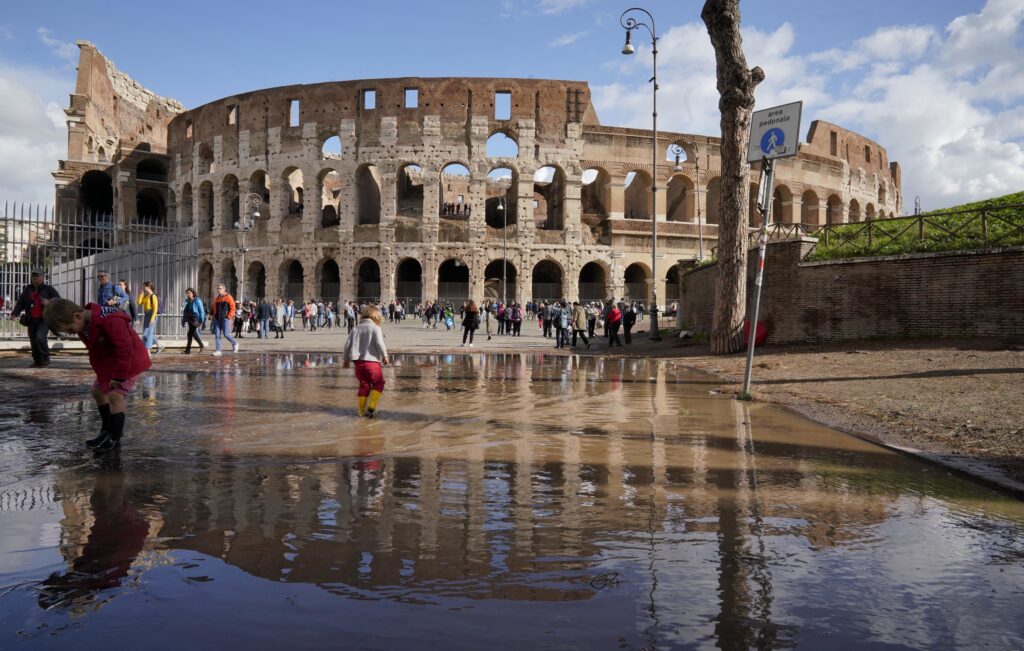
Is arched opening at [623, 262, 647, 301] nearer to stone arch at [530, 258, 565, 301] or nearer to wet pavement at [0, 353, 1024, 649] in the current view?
stone arch at [530, 258, 565, 301]

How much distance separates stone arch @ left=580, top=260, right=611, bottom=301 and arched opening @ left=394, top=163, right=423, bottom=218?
10.5m

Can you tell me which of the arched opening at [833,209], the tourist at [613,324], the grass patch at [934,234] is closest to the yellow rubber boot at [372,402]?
the grass patch at [934,234]

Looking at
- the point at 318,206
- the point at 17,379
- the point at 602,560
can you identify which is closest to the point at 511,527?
the point at 602,560

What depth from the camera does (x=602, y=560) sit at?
3025mm

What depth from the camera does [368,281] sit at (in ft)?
140

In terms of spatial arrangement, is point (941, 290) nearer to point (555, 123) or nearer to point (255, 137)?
point (555, 123)

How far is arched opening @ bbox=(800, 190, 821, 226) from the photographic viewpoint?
43750mm

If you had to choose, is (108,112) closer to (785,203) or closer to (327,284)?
(327,284)

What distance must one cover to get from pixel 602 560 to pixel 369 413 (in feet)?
14.7

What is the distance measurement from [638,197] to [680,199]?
2618 millimetres

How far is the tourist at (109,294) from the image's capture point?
38.6 ft

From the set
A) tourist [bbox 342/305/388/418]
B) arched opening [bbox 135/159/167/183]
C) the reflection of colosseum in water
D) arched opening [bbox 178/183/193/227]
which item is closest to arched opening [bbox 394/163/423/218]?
the reflection of colosseum in water

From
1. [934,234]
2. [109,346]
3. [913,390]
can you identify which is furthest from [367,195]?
[109,346]

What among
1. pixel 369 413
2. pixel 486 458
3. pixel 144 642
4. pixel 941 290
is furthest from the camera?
pixel 941 290
